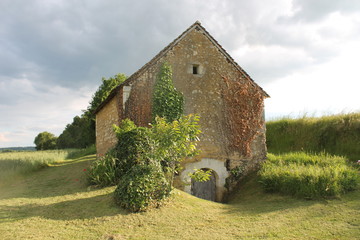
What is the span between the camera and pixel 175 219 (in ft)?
20.5

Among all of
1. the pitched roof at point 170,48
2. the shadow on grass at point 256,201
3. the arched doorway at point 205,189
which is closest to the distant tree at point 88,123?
the pitched roof at point 170,48

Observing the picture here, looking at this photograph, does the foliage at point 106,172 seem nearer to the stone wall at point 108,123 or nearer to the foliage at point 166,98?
the stone wall at point 108,123

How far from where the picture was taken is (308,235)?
219 inches

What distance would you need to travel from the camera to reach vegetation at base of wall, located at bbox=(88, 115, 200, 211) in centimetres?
661

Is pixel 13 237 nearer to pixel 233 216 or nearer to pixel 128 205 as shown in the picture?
pixel 128 205

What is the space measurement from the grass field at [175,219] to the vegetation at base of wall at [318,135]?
697 centimetres

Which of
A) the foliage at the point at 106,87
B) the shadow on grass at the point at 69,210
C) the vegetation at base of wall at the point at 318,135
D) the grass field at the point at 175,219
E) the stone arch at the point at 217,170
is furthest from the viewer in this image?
the foliage at the point at 106,87

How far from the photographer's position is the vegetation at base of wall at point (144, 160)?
6.61 meters

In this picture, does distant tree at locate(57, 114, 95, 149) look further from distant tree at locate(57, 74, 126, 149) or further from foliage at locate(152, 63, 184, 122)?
foliage at locate(152, 63, 184, 122)

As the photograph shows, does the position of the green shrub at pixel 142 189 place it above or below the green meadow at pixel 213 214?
above

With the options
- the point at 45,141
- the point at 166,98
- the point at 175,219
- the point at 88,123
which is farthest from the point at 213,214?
the point at 45,141

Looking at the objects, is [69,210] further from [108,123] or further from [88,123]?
[88,123]

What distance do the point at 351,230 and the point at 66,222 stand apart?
21.1 feet

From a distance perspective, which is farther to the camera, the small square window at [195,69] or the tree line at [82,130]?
the tree line at [82,130]
